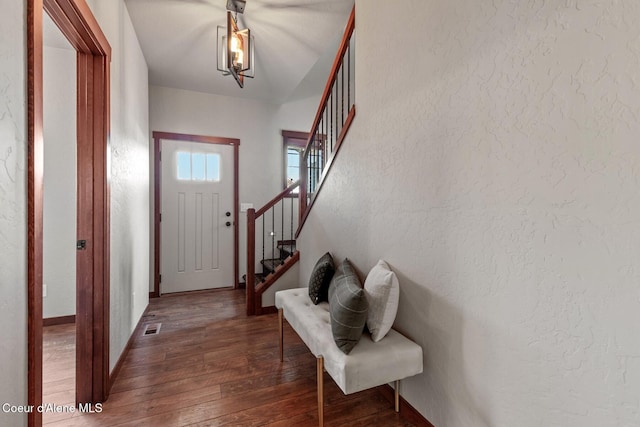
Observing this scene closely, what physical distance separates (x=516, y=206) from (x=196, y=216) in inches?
146

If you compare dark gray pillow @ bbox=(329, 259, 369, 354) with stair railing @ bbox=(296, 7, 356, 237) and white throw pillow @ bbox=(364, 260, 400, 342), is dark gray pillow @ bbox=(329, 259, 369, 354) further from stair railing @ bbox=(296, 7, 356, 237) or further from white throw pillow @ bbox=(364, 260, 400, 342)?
stair railing @ bbox=(296, 7, 356, 237)

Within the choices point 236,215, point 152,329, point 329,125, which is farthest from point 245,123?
point 152,329

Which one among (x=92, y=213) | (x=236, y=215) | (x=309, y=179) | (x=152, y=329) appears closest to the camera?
(x=92, y=213)

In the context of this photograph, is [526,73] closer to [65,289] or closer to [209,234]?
[209,234]

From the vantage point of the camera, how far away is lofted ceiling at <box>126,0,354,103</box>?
2.21m

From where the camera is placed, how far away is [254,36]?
2.56 metres

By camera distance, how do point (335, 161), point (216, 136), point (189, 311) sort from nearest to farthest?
1. point (335, 161)
2. point (189, 311)
3. point (216, 136)

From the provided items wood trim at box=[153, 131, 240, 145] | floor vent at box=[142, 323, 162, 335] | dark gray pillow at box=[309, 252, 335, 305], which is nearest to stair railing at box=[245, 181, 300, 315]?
wood trim at box=[153, 131, 240, 145]

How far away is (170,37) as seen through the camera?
255cm

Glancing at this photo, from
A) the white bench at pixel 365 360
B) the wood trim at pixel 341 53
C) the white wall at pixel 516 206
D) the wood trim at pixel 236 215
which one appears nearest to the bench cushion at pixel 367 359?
the white bench at pixel 365 360

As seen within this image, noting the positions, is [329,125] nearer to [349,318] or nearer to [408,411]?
[349,318]

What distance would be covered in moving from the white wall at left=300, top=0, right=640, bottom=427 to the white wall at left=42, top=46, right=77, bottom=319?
3.18 metres

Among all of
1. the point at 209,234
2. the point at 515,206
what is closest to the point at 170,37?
the point at 209,234

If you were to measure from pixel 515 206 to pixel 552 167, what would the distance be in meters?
0.18
